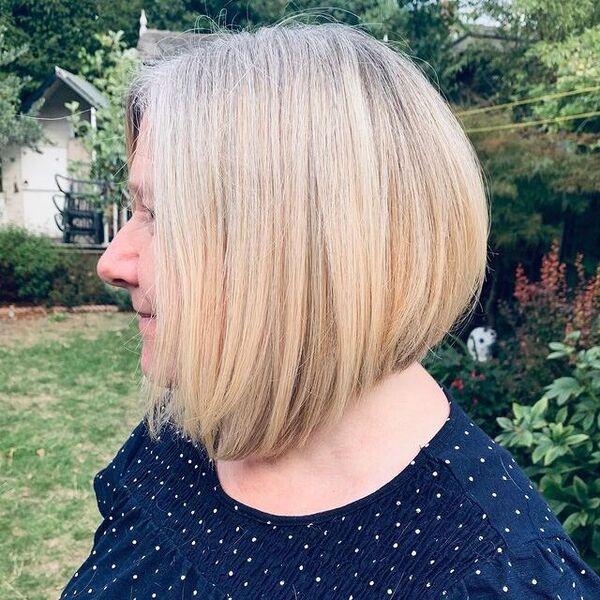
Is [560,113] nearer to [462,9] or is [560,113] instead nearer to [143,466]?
[462,9]

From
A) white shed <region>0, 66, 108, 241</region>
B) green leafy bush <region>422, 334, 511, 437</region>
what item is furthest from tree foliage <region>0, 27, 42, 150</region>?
green leafy bush <region>422, 334, 511, 437</region>

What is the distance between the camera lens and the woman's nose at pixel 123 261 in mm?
1110

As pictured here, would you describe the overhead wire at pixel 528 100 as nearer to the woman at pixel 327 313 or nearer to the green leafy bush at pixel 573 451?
the green leafy bush at pixel 573 451

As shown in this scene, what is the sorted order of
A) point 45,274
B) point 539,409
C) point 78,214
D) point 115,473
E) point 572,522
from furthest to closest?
1. point 78,214
2. point 45,274
3. point 539,409
4. point 572,522
5. point 115,473

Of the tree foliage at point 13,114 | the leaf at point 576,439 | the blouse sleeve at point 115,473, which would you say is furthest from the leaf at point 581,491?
the tree foliage at point 13,114

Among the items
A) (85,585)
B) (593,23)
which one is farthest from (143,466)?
(593,23)

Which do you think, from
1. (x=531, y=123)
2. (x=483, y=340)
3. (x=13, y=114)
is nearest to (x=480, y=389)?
(x=483, y=340)

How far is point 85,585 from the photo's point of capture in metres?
1.23

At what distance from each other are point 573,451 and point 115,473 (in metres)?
1.39

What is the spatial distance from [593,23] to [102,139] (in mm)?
5553

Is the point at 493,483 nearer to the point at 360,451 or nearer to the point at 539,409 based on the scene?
the point at 360,451

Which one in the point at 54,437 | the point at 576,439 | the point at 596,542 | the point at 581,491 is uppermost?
the point at 576,439

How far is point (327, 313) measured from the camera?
0.95 metres

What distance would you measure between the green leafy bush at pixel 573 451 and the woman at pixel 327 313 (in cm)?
105
